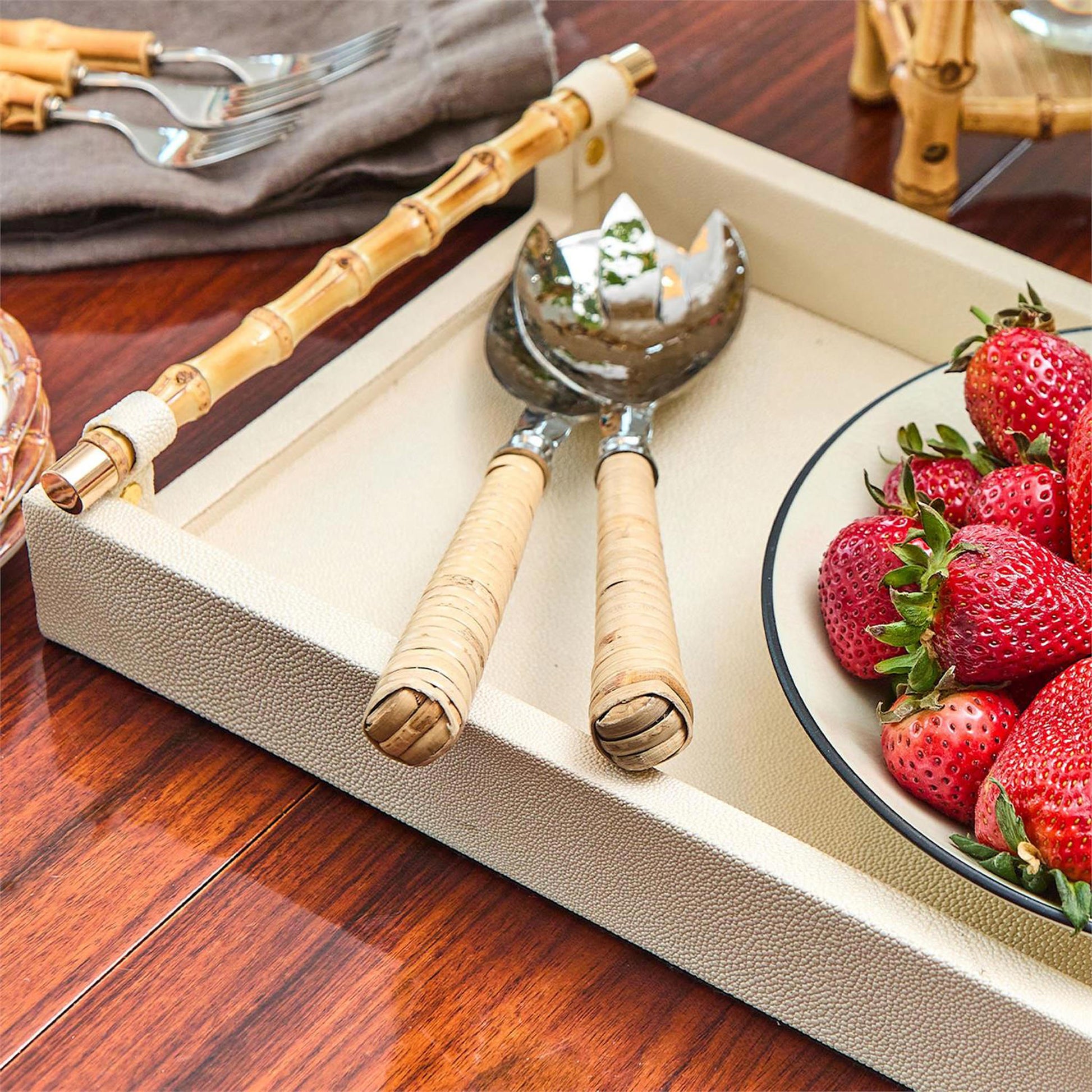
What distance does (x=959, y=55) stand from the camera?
2.02 ft

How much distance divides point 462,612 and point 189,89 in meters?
0.42

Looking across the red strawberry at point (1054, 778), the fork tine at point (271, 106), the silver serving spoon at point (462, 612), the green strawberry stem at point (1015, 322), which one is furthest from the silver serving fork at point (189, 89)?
the red strawberry at point (1054, 778)

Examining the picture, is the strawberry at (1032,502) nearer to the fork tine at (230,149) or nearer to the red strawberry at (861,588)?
the red strawberry at (861,588)

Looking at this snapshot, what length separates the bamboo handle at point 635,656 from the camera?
0.36m

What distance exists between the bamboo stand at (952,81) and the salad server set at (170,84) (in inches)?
9.9

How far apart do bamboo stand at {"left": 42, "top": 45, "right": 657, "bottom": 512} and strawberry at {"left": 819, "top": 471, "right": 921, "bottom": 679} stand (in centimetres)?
21

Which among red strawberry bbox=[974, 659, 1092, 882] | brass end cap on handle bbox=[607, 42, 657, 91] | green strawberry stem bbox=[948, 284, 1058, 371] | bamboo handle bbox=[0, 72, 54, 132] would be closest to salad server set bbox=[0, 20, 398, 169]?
bamboo handle bbox=[0, 72, 54, 132]

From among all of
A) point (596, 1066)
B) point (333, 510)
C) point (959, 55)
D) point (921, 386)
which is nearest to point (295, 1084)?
point (596, 1066)

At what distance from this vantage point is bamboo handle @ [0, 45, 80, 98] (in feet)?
2.23

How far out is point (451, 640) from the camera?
0.37 metres

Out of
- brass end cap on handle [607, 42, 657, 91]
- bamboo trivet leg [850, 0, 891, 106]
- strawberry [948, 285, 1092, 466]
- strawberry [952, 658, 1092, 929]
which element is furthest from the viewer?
bamboo trivet leg [850, 0, 891, 106]

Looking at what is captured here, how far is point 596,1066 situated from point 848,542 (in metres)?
Answer: 0.17

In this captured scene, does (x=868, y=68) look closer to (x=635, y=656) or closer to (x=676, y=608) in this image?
(x=676, y=608)

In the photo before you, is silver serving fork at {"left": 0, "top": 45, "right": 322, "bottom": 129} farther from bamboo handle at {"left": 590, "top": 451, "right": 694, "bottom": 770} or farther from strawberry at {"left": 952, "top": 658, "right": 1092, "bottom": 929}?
strawberry at {"left": 952, "top": 658, "right": 1092, "bottom": 929}
